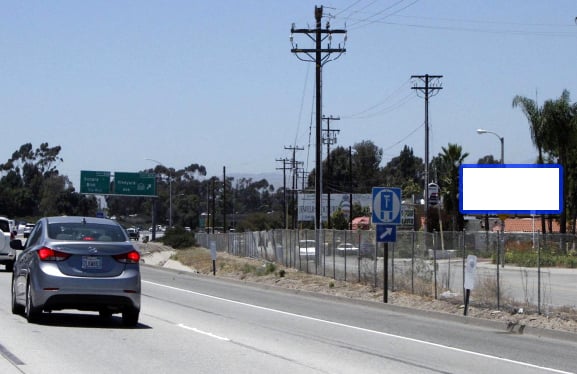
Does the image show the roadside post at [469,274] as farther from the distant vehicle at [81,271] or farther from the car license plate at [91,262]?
the car license plate at [91,262]

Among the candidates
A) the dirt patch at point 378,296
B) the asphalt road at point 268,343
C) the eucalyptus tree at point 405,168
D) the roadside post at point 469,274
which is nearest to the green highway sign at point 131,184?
the dirt patch at point 378,296

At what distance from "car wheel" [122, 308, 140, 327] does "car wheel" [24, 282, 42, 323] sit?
1466 millimetres

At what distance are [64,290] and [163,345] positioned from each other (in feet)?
7.22

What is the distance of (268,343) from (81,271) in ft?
10.9

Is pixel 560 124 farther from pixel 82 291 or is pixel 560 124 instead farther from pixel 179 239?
pixel 82 291

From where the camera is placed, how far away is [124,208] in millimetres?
185625

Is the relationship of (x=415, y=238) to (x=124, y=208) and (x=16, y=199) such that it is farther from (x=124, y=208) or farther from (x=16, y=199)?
(x=124, y=208)

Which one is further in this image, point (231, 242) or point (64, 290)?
point (231, 242)

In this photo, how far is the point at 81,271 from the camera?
1537cm

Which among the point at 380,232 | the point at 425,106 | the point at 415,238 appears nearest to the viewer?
the point at 380,232

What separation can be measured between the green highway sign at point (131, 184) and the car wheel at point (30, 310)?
62.1 metres

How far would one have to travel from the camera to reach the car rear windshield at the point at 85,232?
15.8 m

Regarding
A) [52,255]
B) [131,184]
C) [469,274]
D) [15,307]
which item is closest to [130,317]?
[52,255]

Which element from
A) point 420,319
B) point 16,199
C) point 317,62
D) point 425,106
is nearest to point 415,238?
point 420,319
